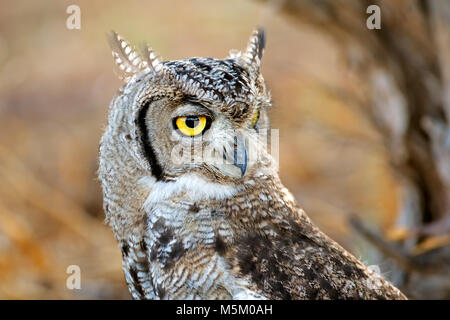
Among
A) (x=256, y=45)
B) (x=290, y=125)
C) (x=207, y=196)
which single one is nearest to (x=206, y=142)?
(x=207, y=196)

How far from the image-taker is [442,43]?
3049 mm

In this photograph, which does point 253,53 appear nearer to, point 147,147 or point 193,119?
point 193,119

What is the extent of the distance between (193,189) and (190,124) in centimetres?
23

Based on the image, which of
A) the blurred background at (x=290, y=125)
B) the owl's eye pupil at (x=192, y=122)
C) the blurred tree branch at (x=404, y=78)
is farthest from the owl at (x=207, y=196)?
the blurred tree branch at (x=404, y=78)

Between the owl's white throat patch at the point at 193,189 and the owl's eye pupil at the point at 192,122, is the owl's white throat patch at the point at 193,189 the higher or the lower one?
the lower one

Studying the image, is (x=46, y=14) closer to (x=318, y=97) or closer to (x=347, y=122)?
(x=318, y=97)

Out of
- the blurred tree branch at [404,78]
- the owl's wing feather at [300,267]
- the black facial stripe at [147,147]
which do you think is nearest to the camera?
the owl's wing feather at [300,267]

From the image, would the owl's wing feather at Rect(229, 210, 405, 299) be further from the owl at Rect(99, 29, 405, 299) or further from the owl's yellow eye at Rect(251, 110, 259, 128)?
the owl's yellow eye at Rect(251, 110, 259, 128)

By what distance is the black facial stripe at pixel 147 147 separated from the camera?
1887 mm

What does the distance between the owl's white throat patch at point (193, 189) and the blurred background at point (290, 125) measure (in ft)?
1.23

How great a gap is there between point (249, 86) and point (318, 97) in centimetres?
477

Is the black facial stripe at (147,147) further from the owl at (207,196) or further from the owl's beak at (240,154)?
the owl's beak at (240,154)

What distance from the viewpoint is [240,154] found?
73.7 inches
